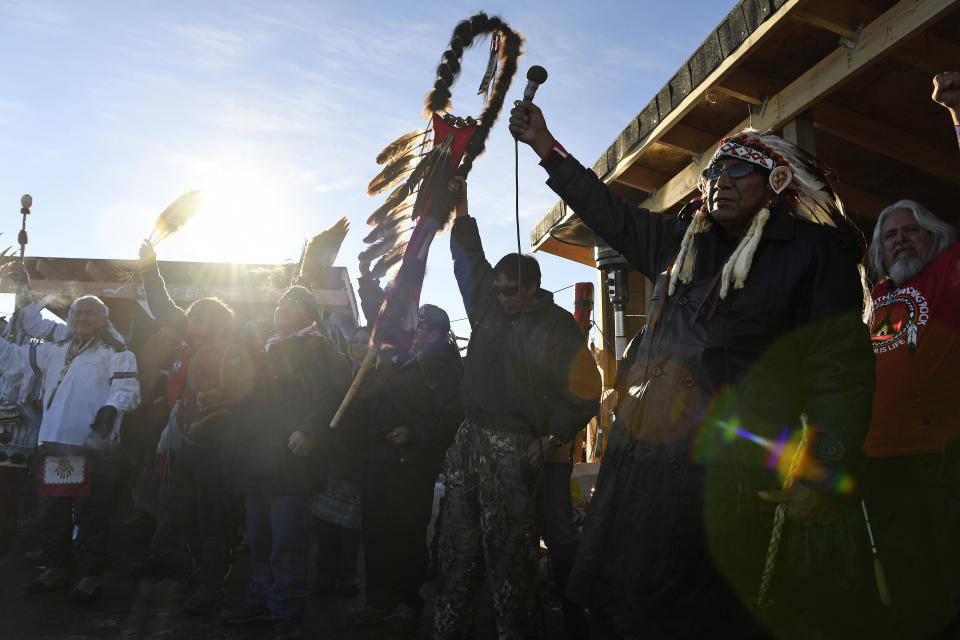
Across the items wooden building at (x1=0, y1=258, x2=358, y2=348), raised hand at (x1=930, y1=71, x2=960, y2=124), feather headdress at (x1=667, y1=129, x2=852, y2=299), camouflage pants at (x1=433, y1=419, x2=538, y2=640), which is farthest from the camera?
wooden building at (x1=0, y1=258, x2=358, y2=348)

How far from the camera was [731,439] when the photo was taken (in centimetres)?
195

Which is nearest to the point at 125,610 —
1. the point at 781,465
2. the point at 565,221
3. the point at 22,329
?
the point at 22,329

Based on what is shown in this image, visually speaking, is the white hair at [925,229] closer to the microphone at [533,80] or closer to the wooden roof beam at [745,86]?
the wooden roof beam at [745,86]

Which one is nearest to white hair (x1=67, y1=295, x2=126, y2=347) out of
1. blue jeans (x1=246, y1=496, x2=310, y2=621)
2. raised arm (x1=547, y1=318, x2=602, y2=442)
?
blue jeans (x1=246, y1=496, x2=310, y2=621)

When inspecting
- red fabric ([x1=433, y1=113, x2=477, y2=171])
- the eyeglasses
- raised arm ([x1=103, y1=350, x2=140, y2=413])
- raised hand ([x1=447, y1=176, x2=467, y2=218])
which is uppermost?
red fabric ([x1=433, y1=113, x2=477, y2=171])

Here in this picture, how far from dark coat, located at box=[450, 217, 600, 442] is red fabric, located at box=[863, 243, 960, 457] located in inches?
54.9

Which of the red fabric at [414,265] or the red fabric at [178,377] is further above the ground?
the red fabric at [414,265]

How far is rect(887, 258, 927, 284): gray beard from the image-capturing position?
3.27m

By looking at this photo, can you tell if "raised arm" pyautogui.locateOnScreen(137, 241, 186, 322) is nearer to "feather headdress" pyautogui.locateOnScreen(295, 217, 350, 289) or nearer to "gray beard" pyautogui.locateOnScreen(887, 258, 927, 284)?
"feather headdress" pyautogui.locateOnScreen(295, 217, 350, 289)

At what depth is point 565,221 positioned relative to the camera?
7805 mm

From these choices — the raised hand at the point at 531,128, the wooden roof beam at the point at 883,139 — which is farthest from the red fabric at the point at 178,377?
the wooden roof beam at the point at 883,139

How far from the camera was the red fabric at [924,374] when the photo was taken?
297 centimetres

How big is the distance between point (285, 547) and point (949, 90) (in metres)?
4.04

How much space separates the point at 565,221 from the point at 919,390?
200 inches
